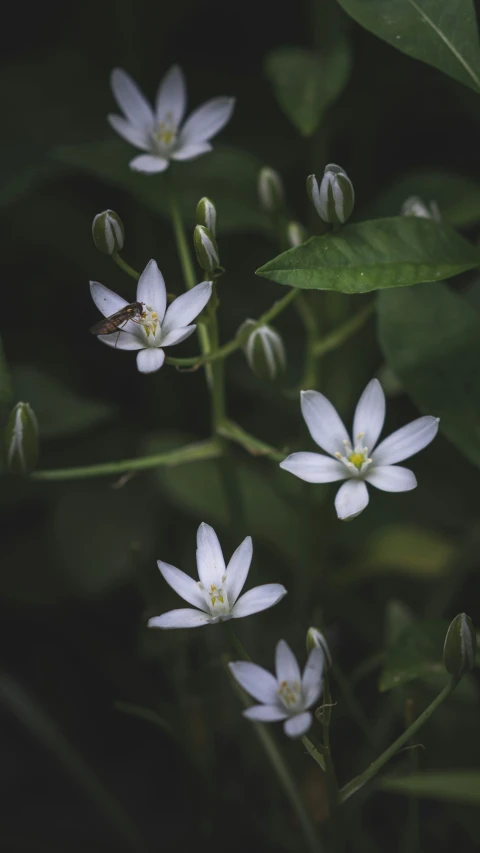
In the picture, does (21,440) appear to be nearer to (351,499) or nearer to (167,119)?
(351,499)

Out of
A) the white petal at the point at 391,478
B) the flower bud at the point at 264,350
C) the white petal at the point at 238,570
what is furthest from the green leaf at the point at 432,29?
the white petal at the point at 238,570

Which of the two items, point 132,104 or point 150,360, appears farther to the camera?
point 132,104

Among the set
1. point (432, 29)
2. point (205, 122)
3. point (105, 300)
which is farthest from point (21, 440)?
point (432, 29)

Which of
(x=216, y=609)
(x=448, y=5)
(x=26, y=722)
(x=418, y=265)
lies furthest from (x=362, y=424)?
(x=26, y=722)

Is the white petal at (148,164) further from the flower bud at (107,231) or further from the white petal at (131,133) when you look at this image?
the flower bud at (107,231)

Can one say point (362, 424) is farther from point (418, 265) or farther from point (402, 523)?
point (402, 523)

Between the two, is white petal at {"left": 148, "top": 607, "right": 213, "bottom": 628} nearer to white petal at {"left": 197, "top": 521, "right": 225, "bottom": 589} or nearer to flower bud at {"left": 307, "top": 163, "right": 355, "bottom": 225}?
white petal at {"left": 197, "top": 521, "right": 225, "bottom": 589}
